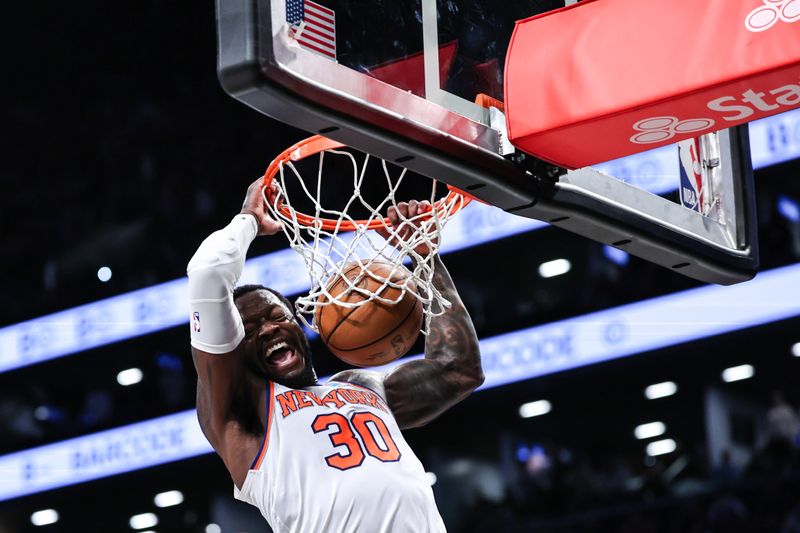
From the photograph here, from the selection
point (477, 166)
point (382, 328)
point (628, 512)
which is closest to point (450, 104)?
point (477, 166)

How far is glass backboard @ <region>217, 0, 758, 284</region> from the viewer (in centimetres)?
257

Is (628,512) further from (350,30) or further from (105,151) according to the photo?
(350,30)

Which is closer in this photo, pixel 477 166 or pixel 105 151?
pixel 477 166

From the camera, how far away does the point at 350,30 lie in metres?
2.87

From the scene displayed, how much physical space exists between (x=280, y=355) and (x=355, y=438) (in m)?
0.35

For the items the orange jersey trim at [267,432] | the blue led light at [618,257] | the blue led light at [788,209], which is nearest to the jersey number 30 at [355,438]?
the orange jersey trim at [267,432]

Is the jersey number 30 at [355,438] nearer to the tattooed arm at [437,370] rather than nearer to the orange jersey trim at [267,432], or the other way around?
the orange jersey trim at [267,432]

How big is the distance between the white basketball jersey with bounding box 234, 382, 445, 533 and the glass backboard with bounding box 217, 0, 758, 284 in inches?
31.6

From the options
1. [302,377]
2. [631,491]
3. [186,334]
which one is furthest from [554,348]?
[302,377]

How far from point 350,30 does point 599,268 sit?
7.13 m

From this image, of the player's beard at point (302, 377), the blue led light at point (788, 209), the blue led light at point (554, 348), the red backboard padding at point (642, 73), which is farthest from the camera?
the blue led light at point (788, 209)

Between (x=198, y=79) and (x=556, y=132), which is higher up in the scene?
(x=556, y=132)

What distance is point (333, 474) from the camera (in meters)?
3.38

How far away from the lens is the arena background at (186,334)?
8.72 metres
